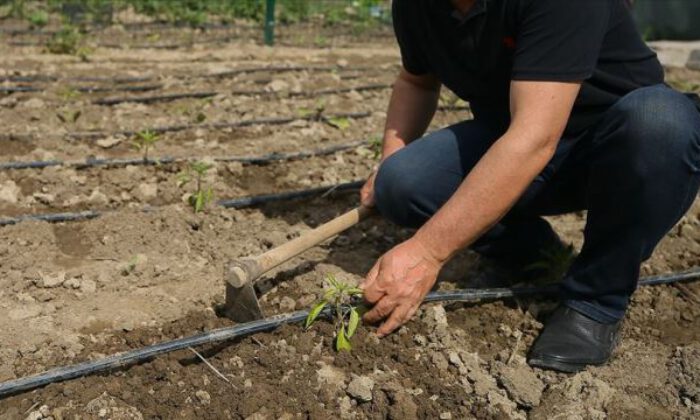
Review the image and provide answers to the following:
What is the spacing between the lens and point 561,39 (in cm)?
203

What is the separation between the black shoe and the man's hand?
1.47 ft

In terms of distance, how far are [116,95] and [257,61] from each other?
1602 mm

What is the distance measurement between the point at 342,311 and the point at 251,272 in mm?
308

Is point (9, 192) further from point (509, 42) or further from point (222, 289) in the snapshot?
point (509, 42)

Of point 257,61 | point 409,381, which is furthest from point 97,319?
point 257,61

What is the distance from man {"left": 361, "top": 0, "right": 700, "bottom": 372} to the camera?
6.78ft

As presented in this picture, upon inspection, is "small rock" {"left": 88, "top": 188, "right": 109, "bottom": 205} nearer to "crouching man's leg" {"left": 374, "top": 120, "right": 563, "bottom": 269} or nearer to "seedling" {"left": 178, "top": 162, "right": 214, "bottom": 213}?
"seedling" {"left": 178, "top": 162, "right": 214, "bottom": 213}

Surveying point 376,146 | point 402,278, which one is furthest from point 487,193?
point 376,146

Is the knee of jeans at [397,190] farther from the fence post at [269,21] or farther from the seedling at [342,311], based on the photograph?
the fence post at [269,21]

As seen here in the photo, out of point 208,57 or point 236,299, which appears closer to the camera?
point 236,299

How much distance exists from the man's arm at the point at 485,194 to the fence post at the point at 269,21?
17.0 ft

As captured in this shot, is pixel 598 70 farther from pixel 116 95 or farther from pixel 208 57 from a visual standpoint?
pixel 208 57

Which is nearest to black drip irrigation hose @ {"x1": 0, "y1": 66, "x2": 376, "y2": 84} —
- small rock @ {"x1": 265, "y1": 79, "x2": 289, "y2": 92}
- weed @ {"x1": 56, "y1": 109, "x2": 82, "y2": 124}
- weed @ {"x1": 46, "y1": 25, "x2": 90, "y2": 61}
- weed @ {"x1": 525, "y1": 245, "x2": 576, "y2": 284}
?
small rock @ {"x1": 265, "y1": 79, "x2": 289, "y2": 92}

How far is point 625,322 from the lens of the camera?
8.75 ft
